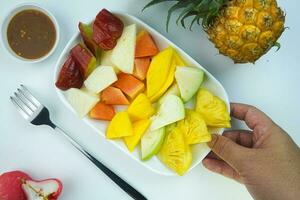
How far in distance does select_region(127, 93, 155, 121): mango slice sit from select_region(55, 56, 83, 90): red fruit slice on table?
148 mm

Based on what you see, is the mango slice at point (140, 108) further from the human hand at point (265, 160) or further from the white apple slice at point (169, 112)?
the human hand at point (265, 160)

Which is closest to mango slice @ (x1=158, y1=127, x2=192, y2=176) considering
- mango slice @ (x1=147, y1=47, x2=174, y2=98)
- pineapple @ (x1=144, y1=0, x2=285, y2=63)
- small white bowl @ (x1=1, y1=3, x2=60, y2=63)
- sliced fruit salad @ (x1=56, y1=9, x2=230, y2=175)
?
sliced fruit salad @ (x1=56, y1=9, x2=230, y2=175)

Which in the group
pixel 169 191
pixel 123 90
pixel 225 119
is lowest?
pixel 169 191

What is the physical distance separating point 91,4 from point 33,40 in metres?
0.17

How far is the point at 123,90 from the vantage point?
45.1 inches

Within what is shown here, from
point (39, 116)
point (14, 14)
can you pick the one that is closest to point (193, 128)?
point (39, 116)

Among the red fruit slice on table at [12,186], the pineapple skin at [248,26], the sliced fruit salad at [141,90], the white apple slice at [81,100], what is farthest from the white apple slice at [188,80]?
the red fruit slice on table at [12,186]

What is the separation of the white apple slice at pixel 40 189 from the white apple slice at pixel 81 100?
0.20m

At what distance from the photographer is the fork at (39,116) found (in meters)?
1.16

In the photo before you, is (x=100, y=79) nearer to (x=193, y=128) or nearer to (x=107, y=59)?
(x=107, y=59)

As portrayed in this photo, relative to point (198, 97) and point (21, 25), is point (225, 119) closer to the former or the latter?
point (198, 97)

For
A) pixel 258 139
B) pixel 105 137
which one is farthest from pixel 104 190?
pixel 258 139

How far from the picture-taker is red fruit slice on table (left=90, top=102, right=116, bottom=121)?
113 centimetres

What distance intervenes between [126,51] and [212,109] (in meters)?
0.25
